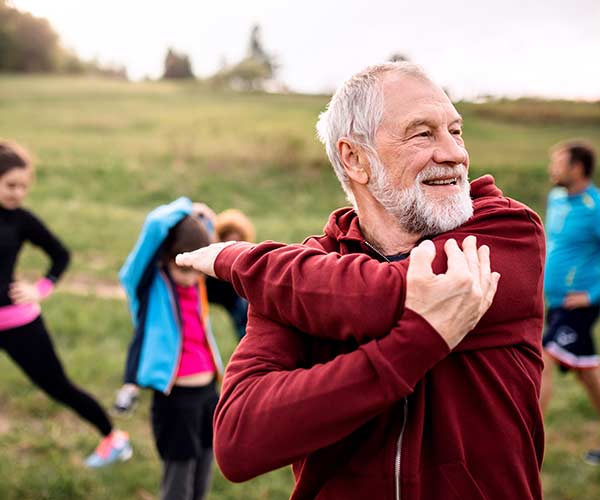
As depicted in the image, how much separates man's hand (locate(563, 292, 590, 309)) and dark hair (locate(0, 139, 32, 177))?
431cm

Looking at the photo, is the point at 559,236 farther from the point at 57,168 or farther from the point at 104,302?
the point at 57,168

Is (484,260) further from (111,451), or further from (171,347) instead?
(111,451)

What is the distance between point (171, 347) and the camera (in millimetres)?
3430

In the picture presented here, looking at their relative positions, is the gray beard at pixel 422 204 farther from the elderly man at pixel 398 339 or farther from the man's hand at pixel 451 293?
the man's hand at pixel 451 293

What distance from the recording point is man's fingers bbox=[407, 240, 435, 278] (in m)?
1.39

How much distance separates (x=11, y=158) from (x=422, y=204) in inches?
134

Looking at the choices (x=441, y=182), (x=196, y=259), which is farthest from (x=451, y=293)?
(x=196, y=259)

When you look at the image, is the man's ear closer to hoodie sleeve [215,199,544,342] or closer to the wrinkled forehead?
the wrinkled forehead

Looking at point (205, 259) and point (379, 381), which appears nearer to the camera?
point (379, 381)

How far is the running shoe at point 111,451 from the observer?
14.4 feet

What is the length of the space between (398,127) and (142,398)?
4497mm

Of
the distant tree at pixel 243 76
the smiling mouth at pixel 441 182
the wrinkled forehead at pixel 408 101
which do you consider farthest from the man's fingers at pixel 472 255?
the distant tree at pixel 243 76

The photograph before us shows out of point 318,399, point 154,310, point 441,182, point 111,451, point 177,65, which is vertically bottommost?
point 111,451

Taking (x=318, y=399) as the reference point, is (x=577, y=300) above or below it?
below
